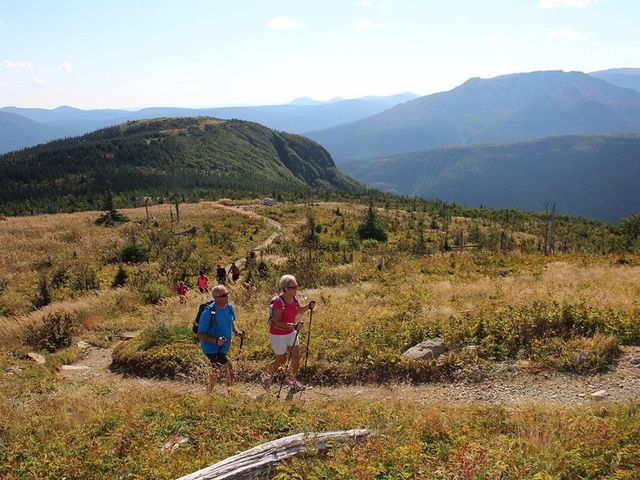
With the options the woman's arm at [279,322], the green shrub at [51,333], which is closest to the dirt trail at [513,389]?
the woman's arm at [279,322]

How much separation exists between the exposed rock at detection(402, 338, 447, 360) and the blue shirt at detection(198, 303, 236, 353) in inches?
153

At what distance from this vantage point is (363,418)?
6.33 meters

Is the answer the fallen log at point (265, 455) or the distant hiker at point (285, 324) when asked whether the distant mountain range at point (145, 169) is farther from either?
the fallen log at point (265, 455)

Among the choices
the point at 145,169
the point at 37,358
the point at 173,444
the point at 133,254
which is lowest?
the point at 133,254

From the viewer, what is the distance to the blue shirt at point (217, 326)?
26.9 ft

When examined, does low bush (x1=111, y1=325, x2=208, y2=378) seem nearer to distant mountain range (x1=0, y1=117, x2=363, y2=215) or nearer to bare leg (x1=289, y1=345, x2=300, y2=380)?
bare leg (x1=289, y1=345, x2=300, y2=380)

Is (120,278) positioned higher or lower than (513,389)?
lower

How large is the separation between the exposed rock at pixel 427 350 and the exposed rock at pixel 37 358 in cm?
989

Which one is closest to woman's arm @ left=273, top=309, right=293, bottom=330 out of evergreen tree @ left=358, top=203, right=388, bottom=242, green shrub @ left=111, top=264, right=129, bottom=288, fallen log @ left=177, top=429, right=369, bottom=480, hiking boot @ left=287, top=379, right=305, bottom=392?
hiking boot @ left=287, top=379, right=305, bottom=392

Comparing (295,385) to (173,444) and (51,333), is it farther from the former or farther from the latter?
(51,333)

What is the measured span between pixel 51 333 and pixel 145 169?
126 meters

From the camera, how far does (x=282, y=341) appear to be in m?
8.34

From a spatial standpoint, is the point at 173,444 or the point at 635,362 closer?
the point at 173,444

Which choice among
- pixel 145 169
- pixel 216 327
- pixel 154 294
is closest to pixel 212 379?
pixel 216 327
